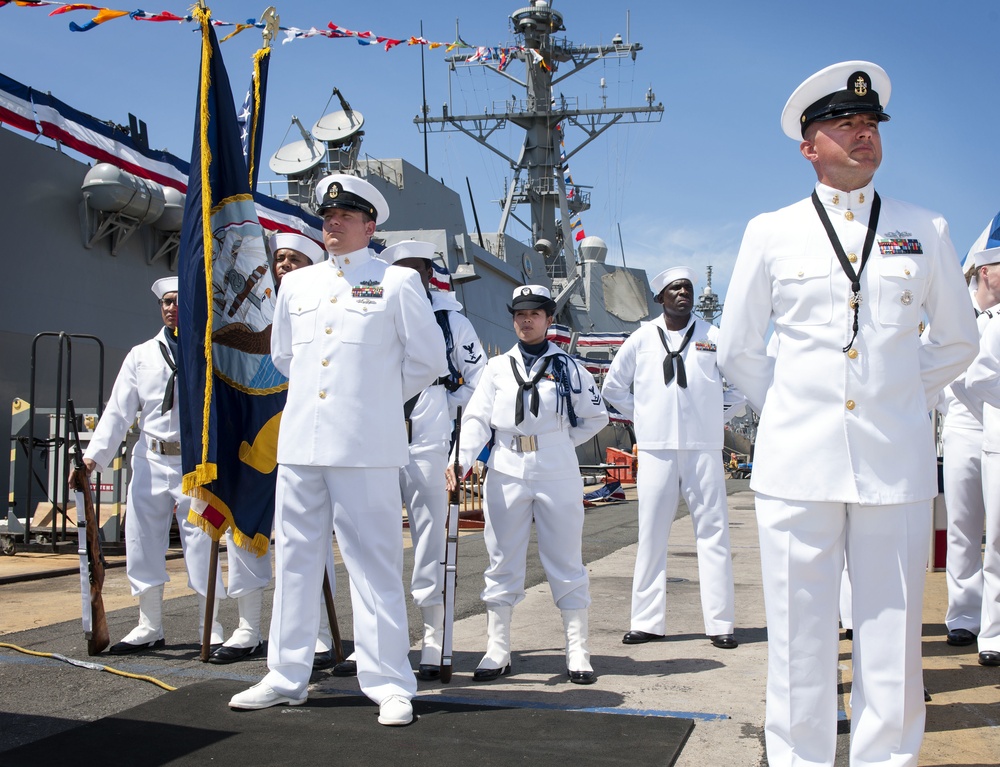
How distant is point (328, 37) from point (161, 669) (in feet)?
17.8

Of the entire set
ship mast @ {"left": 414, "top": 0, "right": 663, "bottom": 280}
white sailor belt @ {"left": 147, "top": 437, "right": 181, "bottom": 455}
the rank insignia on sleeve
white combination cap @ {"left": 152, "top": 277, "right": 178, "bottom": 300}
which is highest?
ship mast @ {"left": 414, "top": 0, "right": 663, "bottom": 280}

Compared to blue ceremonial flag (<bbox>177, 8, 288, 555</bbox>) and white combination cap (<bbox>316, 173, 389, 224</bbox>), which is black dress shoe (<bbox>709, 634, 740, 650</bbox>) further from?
white combination cap (<bbox>316, 173, 389, 224</bbox>)

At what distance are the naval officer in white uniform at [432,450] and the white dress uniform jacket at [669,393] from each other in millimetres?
950

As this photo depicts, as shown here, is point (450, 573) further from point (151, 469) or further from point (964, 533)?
point (964, 533)

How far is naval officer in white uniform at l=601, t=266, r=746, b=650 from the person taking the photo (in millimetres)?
5262

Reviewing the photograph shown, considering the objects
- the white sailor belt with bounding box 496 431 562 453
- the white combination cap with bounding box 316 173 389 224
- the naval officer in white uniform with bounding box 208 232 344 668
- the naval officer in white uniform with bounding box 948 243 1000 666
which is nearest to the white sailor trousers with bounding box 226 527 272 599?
the naval officer in white uniform with bounding box 208 232 344 668

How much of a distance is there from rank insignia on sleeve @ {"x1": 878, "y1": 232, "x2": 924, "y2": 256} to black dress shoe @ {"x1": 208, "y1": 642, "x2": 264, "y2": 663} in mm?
3512

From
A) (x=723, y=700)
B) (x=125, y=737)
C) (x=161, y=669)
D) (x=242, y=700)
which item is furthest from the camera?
(x=161, y=669)

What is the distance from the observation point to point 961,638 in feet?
16.1

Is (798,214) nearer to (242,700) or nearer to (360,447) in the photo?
(360,447)

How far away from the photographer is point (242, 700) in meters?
3.71

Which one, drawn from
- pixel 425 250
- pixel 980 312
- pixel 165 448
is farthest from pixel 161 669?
pixel 980 312

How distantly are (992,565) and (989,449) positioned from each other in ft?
1.79

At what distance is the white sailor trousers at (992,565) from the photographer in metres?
4.50
